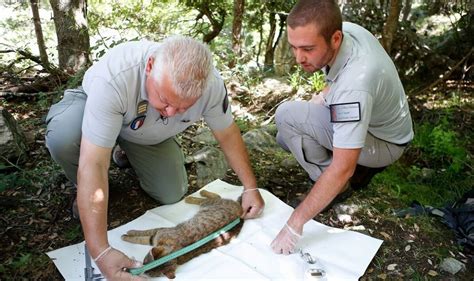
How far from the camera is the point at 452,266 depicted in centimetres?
254

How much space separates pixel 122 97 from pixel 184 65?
1.55ft

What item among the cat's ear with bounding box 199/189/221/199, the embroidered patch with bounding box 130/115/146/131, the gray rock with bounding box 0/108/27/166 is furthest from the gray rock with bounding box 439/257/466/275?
the gray rock with bounding box 0/108/27/166

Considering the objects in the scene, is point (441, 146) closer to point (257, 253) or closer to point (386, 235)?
point (386, 235)

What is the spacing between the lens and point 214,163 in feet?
11.8

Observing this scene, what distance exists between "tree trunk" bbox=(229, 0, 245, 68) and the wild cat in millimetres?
3521

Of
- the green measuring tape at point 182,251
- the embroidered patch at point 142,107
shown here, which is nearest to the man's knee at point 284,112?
the green measuring tape at point 182,251

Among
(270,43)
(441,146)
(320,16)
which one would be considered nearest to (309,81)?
(441,146)

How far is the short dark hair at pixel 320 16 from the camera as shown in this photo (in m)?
2.31

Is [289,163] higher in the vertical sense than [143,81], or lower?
A: lower

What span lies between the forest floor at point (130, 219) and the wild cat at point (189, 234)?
43 cm

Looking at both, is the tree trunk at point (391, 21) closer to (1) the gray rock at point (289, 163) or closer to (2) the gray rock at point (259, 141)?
(2) the gray rock at point (259, 141)

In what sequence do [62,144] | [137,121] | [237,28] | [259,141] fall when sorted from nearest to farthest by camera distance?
[137,121] → [62,144] → [259,141] → [237,28]

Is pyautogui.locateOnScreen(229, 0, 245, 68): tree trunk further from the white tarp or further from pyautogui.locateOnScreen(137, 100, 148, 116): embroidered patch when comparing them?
pyautogui.locateOnScreen(137, 100, 148, 116): embroidered patch

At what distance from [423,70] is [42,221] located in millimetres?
5552
